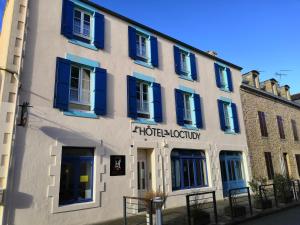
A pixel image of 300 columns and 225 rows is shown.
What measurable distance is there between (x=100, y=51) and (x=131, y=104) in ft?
7.87

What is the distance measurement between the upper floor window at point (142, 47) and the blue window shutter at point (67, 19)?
2.61m

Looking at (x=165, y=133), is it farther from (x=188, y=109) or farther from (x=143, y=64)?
(x=143, y=64)

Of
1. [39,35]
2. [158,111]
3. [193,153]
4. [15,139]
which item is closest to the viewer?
[15,139]

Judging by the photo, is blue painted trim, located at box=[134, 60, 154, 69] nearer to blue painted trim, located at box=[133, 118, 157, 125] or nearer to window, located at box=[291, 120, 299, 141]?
blue painted trim, located at box=[133, 118, 157, 125]

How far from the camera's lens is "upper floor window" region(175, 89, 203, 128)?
457 inches

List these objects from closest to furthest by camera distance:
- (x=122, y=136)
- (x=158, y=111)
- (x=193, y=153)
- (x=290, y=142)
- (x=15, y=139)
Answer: (x=15, y=139)
(x=122, y=136)
(x=158, y=111)
(x=193, y=153)
(x=290, y=142)

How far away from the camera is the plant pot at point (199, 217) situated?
7.17m

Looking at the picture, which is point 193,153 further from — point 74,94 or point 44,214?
point 44,214

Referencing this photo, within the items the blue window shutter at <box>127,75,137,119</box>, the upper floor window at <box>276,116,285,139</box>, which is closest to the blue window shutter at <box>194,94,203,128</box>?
the blue window shutter at <box>127,75,137,119</box>

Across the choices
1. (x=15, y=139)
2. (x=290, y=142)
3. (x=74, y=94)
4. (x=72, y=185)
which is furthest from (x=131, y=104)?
(x=290, y=142)

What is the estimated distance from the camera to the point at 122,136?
30.6 feet

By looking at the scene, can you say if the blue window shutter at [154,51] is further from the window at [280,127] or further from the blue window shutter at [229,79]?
the window at [280,127]

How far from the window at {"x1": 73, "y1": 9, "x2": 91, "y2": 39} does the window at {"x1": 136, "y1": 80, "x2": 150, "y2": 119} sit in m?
2.86

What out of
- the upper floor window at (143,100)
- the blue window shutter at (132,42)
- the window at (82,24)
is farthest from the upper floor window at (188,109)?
the window at (82,24)
